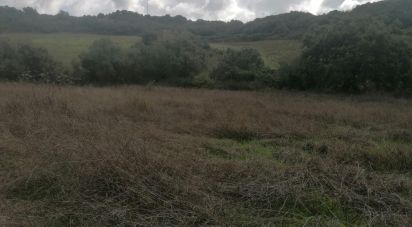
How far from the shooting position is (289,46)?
51.6 meters

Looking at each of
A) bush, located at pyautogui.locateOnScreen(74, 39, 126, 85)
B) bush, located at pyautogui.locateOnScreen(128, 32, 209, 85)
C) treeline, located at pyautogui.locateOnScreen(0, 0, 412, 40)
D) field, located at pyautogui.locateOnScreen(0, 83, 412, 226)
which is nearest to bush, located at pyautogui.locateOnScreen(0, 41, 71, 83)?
bush, located at pyautogui.locateOnScreen(74, 39, 126, 85)

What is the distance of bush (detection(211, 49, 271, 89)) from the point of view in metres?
28.3

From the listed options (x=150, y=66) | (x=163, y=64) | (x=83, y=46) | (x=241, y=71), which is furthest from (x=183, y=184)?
(x=83, y=46)

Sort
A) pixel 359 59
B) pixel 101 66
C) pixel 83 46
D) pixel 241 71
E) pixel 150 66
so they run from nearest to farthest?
pixel 359 59, pixel 241 71, pixel 101 66, pixel 150 66, pixel 83 46

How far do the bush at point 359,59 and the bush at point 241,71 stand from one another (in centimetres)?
507

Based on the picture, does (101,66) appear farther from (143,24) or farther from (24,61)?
(143,24)

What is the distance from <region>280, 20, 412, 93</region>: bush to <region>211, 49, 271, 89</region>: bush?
5066mm

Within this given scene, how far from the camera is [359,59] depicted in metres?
21.5

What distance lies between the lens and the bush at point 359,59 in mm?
21328

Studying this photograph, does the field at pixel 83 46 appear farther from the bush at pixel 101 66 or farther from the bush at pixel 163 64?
the bush at pixel 163 64

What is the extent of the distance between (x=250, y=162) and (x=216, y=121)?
4.48 meters

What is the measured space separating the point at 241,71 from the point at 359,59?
10194 millimetres

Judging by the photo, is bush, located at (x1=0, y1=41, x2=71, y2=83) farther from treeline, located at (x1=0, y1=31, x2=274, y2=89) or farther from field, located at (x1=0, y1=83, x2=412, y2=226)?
field, located at (x1=0, y1=83, x2=412, y2=226)

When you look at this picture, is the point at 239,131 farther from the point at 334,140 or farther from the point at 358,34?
the point at 358,34
